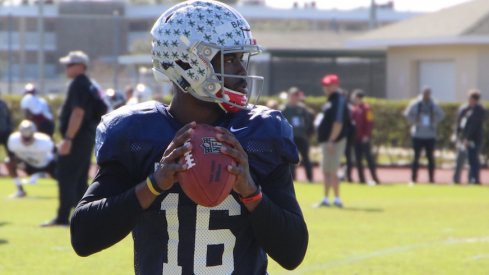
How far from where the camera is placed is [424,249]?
9.54 m

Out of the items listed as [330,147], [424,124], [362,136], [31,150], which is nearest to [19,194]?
[31,150]

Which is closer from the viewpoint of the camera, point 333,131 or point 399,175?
point 333,131

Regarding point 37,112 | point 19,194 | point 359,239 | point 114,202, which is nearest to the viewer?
point 114,202

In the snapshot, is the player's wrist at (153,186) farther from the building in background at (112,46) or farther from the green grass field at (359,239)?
the building in background at (112,46)

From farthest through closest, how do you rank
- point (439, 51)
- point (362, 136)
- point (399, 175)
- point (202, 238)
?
point (439, 51), point (399, 175), point (362, 136), point (202, 238)

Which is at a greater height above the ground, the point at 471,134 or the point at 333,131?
the point at 333,131

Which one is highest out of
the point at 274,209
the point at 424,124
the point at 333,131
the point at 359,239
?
the point at 274,209

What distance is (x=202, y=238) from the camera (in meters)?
3.29

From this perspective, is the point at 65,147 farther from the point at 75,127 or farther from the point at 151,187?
the point at 151,187

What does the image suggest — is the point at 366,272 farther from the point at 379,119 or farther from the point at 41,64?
the point at 41,64

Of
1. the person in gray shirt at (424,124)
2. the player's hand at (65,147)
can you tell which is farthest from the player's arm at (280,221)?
the person in gray shirt at (424,124)

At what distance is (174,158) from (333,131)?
1074cm

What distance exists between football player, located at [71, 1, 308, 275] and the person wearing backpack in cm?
716

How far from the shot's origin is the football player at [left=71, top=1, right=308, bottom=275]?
3.16 meters
